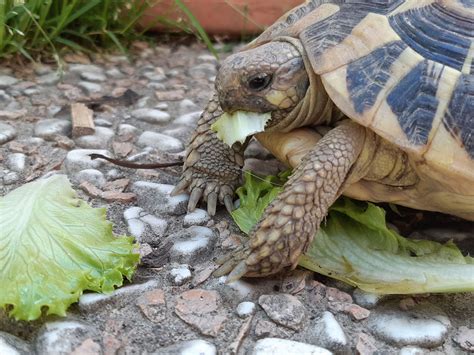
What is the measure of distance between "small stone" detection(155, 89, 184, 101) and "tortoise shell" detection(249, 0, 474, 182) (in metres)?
1.44

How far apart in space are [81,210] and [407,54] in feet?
3.70

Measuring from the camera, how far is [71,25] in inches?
150

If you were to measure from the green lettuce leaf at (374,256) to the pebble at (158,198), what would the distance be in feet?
0.84

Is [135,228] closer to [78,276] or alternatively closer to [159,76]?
[78,276]

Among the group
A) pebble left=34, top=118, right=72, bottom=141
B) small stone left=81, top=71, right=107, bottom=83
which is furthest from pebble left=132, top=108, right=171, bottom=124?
small stone left=81, top=71, right=107, bottom=83

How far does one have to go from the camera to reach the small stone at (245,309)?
1.77 meters

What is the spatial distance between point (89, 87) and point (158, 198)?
127 centimetres

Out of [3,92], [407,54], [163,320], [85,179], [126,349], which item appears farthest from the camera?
[3,92]

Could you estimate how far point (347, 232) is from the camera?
6.73 ft

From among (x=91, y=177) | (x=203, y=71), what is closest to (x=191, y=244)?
(x=91, y=177)

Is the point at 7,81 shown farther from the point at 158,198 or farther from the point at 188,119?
the point at 158,198

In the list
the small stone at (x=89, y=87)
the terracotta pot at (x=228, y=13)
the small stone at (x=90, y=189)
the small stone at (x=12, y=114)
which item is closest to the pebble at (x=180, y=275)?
the small stone at (x=90, y=189)

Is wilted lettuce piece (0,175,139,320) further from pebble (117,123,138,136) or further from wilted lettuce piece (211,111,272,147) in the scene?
pebble (117,123,138,136)

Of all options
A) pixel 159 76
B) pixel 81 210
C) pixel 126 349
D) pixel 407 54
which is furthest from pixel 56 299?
pixel 159 76
